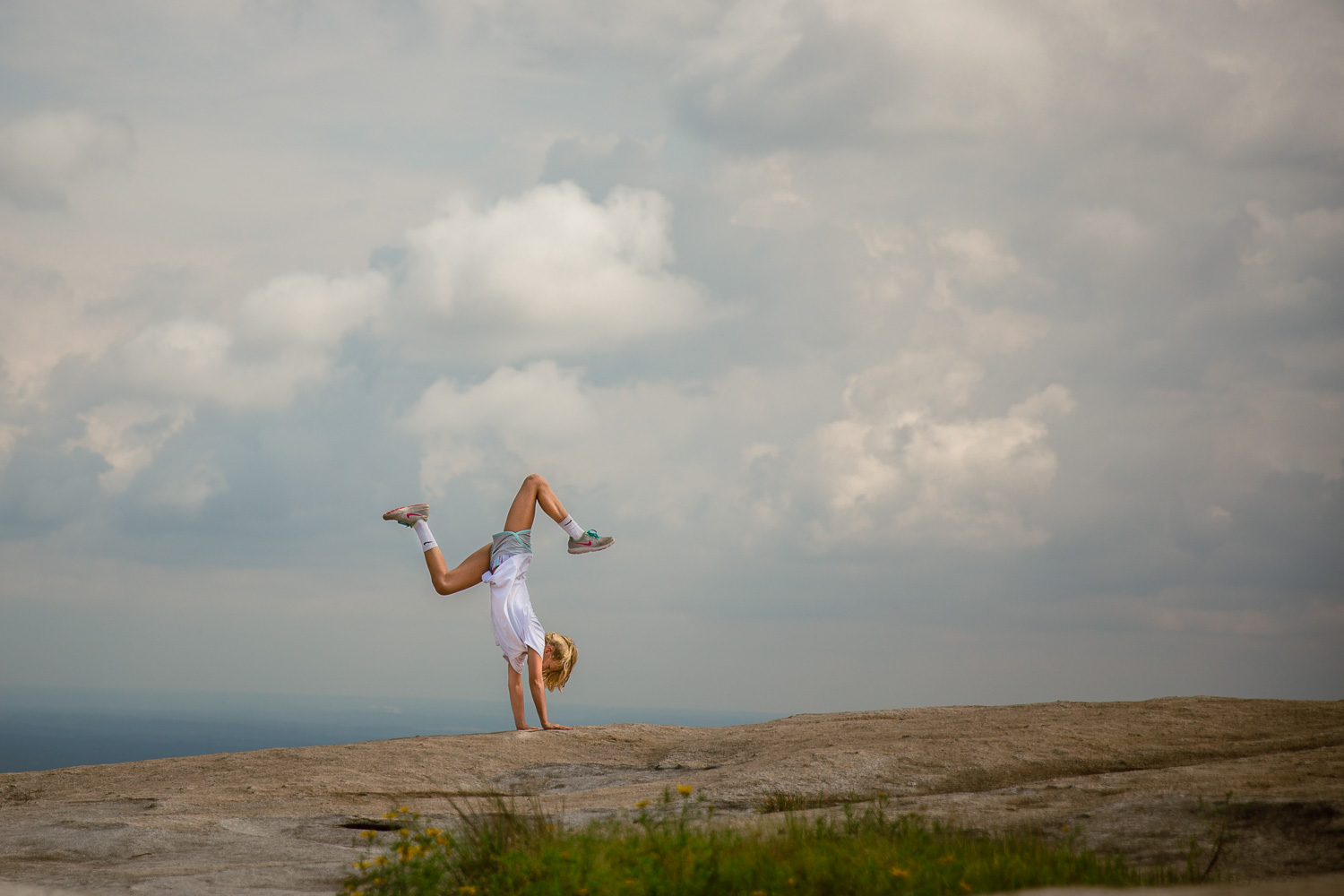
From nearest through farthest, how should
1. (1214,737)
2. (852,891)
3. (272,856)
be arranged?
(852,891)
(272,856)
(1214,737)

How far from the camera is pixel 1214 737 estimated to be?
10.3m

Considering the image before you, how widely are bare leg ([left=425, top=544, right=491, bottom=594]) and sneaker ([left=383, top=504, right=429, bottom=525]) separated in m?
0.48

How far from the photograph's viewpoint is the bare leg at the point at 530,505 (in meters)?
14.2

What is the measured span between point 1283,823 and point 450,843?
16.8ft

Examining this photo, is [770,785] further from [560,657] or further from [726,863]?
[560,657]

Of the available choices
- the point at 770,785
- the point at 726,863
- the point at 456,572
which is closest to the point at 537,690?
the point at 456,572

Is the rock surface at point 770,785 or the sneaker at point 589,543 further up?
the sneaker at point 589,543

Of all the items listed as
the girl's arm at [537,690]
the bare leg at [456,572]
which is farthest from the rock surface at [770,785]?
the bare leg at [456,572]

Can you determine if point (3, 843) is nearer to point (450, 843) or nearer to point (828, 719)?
point (450, 843)

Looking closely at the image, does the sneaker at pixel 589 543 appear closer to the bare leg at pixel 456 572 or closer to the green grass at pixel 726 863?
the bare leg at pixel 456 572

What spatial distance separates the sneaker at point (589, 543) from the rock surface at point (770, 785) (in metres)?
2.44

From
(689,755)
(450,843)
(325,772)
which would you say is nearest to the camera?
(450,843)

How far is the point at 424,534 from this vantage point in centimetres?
1441

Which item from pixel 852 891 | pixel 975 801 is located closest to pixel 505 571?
pixel 975 801
